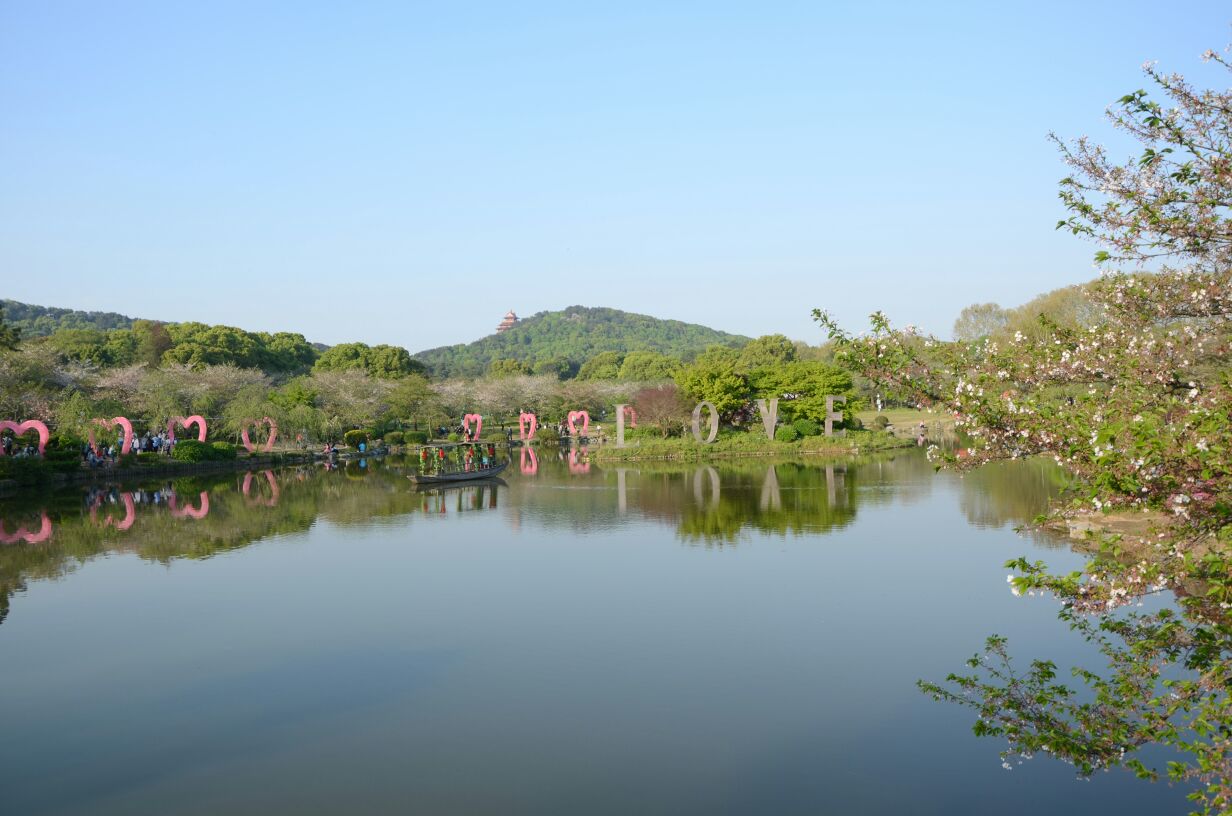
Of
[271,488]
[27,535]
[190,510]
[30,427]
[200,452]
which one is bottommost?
[27,535]

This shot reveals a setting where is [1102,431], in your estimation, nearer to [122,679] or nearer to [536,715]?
[536,715]

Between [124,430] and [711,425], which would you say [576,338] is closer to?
[711,425]

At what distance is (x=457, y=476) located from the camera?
29.0m

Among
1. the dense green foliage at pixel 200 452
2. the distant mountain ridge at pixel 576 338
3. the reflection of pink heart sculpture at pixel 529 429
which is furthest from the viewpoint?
the distant mountain ridge at pixel 576 338

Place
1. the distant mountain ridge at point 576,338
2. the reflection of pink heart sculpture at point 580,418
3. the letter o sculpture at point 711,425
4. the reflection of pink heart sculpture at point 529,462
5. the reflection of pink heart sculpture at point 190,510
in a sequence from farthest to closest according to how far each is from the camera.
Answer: the distant mountain ridge at point 576,338
the reflection of pink heart sculpture at point 580,418
the letter o sculpture at point 711,425
the reflection of pink heart sculpture at point 529,462
the reflection of pink heart sculpture at point 190,510

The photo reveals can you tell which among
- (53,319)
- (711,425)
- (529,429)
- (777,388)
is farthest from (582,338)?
(711,425)

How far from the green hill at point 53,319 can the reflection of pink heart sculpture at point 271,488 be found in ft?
235

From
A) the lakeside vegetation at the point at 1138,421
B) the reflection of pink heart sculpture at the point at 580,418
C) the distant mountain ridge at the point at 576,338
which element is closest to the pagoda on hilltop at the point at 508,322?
the distant mountain ridge at the point at 576,338

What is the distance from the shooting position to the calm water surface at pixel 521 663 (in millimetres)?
7367

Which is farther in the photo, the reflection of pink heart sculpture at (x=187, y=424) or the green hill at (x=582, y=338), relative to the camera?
the green hill at (x=582, y=338)

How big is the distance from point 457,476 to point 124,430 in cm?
1242

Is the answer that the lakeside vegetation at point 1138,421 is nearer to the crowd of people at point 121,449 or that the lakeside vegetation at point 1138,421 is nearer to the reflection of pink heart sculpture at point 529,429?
the crowd of people at point 121,449

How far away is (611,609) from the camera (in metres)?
12.8

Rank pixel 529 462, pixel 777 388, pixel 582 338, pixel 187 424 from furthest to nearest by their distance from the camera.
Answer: pixel 582 338
pixel 777 388
pixel 187 424
pixel 529 462
